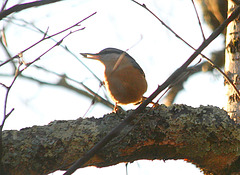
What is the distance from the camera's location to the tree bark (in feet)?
6.64

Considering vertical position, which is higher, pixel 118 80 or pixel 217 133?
pixel 118 80

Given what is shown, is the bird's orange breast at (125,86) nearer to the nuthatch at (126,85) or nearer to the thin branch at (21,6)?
the nuthatch at (126,85)

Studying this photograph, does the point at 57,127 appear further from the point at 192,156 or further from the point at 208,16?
the point at 208,16

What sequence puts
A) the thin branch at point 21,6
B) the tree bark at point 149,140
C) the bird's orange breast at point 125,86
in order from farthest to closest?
the bird's orange breast at point 125,86, the tree bark at point 149,140, the thin branch at point 21,6

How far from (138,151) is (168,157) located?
0.71 ft

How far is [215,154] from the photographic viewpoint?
2.17 meters

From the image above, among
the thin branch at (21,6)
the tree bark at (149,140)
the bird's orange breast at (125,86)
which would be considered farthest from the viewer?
the bird's orange breast at (125,86)

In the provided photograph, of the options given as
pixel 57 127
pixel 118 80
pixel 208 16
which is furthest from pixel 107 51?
pixel 57 127

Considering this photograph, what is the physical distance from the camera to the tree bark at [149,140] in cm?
203

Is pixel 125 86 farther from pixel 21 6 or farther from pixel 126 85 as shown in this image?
pixel 21 6

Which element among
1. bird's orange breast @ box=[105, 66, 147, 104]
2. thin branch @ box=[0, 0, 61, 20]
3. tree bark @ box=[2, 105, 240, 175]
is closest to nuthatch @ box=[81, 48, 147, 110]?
bird's orange breast @ box=[105, 66, 147, 104]

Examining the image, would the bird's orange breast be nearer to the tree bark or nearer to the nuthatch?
the nuthatch

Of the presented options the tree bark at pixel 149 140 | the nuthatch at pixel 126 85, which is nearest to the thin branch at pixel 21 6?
the tree bark at pixel 149 140

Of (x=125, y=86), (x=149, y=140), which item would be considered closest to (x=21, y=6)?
(x=149, y=140)
